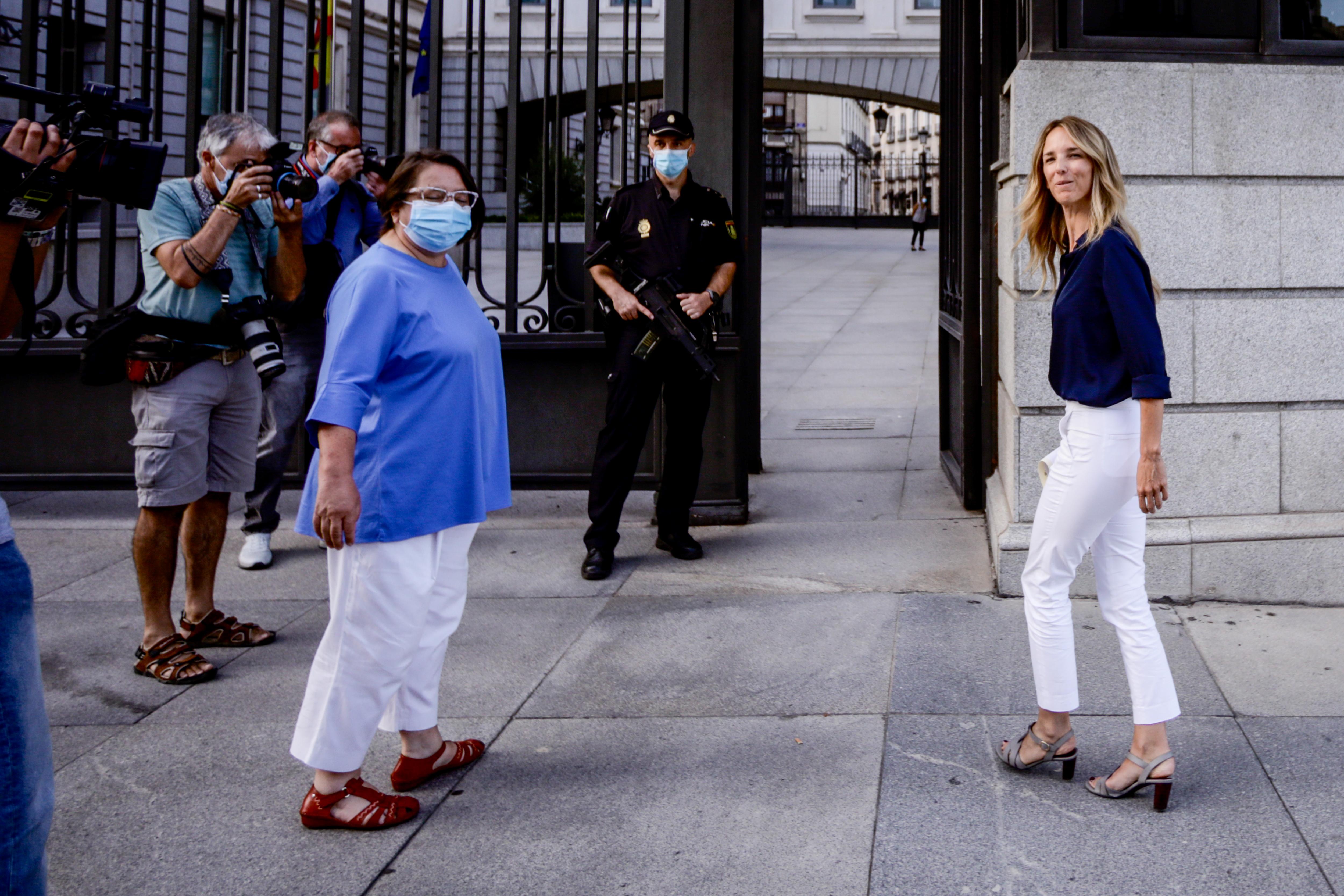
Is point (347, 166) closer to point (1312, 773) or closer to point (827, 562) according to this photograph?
point (827, 562)

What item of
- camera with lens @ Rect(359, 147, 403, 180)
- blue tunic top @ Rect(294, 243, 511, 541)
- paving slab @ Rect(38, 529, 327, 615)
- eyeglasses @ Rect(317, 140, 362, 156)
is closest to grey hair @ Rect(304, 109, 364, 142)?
eyeglasses @ Rect(317, 140, 362, 156)

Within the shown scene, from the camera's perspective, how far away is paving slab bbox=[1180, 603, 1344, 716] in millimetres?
4309

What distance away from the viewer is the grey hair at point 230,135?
4.83m

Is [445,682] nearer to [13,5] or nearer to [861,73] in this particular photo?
[13,5]

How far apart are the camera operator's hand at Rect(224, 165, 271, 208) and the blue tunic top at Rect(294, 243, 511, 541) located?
136cm

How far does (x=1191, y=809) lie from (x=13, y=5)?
51.2ft

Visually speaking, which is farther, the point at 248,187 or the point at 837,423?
the point at 837,423

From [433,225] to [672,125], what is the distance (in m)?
2.68

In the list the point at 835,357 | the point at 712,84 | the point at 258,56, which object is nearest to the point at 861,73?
the point at 258,56

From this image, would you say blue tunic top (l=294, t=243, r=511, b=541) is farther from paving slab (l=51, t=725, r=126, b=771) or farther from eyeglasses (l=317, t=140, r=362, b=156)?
eyeglasses (l=317, t=140, r=362, b=156)

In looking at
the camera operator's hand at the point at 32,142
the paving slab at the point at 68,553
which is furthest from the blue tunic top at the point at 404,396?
the paving slab at the point at 68,553

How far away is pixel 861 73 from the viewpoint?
35875 millimetres

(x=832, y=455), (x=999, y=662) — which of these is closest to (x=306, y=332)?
(x=999, y=662)

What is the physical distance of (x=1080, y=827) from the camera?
3.45 metres
